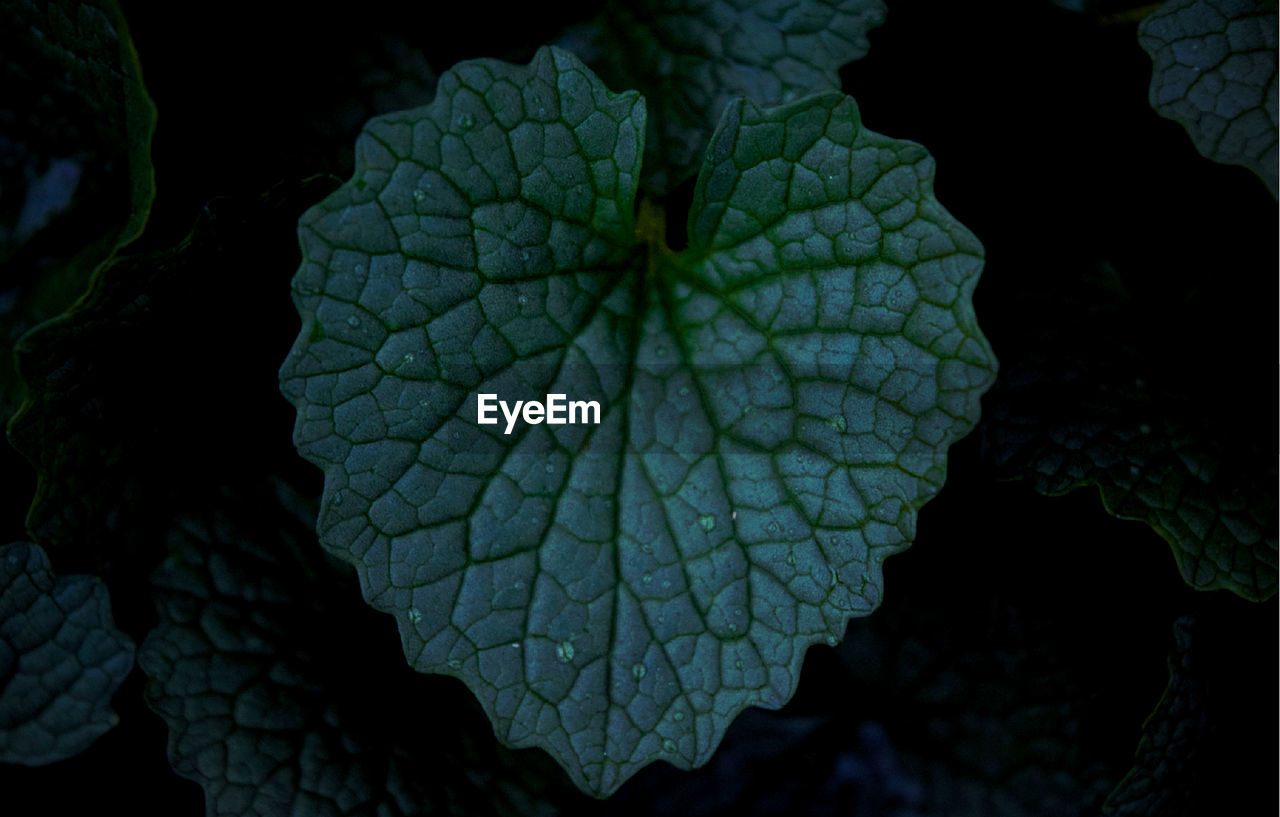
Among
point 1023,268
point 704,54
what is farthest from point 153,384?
point 1023,268

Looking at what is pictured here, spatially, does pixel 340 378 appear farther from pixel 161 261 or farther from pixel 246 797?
pixel 246 797

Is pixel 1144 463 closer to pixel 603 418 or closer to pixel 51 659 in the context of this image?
pixel 603 418

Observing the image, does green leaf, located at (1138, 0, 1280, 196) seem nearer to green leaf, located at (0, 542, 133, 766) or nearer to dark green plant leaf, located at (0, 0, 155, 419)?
dark green plant leaf, located at (0, 0, 155, 419)

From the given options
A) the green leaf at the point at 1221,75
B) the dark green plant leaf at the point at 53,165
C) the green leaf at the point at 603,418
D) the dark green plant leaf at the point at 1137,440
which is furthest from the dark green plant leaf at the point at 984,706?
the dark green plant leaf at the point at 53,165

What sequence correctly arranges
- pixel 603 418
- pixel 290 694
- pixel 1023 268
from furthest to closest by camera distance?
1. pixel 1023 268
2. pixel 290 694
3. pixel 603 418

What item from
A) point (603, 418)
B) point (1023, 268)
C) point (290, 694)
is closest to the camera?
point (603, 418)

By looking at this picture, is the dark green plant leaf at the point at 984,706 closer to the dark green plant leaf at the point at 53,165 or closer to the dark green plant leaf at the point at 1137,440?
the dark green plant leaf at the point at 1137,440
